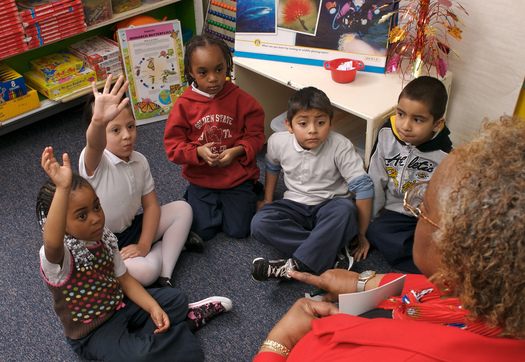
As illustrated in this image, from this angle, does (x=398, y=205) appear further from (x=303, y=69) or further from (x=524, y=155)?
(x=524, y=155)

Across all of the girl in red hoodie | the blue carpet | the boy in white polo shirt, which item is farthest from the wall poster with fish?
the blue carpet

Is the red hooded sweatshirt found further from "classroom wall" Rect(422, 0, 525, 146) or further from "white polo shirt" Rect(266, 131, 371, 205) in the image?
"classroom wall" Rect(422, 0, 525, 146)

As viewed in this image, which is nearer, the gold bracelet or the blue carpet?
the gold bracelet

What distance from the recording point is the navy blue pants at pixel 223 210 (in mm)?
2271

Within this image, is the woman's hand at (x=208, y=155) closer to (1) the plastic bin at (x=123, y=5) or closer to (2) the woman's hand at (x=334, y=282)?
(2) the woman's hand at (x=334, y=282)

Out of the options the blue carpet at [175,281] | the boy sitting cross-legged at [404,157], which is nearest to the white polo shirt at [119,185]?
the blue carpet at [175,281]

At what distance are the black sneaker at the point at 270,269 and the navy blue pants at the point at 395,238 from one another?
40cm

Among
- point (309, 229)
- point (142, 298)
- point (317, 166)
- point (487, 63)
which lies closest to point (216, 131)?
point (317, 166)

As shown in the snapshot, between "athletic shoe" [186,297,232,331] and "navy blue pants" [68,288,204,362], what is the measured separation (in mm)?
42

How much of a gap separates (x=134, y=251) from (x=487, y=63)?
5.87 ft

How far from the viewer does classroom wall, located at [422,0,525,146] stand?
7.11ft

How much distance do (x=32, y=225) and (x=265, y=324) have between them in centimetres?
124

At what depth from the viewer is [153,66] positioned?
3014 mm

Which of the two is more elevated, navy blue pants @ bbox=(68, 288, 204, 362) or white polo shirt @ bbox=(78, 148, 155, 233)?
white polo shirt @ bbox=(78, 148, 155, 233)
